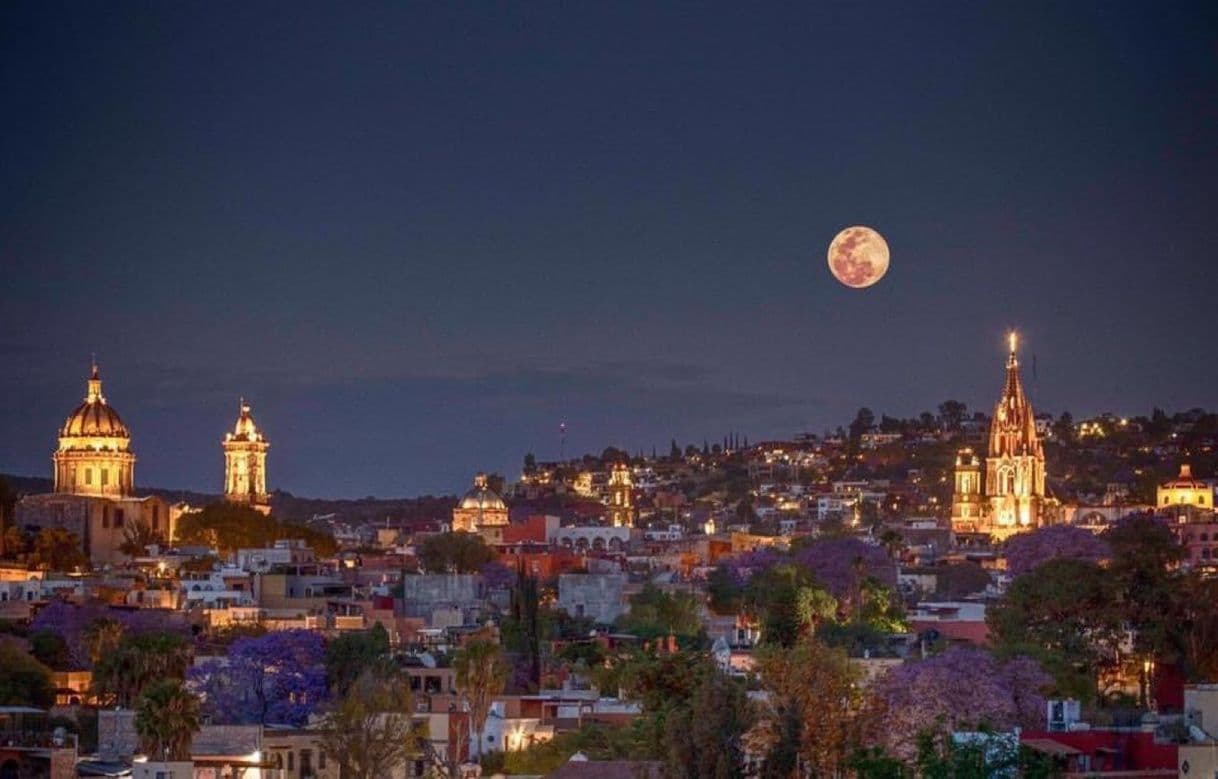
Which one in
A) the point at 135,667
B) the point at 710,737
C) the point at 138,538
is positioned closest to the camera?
the point at 710,737

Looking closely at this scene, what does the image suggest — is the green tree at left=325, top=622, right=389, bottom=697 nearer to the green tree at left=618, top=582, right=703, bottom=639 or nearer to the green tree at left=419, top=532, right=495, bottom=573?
the green tree at left=618, top=582, right=703, bottom=639

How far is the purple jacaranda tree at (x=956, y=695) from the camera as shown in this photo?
5331 cm

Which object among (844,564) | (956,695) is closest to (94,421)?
(844,564)

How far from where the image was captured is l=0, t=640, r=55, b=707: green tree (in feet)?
218

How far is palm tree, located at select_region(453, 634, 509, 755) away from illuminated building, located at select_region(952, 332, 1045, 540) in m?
109

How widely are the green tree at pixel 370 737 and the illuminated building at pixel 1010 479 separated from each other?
120698 mm

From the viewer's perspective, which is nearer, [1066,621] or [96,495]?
[1066,621]

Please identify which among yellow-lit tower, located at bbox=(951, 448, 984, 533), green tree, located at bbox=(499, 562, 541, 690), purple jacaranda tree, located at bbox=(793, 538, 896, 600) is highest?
yellow-lit tower, located at bbox=(951, 448, 984, 533)

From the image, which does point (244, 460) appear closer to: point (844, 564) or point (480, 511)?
point (480, 511)

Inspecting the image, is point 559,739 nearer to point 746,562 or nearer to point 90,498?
point 746,562

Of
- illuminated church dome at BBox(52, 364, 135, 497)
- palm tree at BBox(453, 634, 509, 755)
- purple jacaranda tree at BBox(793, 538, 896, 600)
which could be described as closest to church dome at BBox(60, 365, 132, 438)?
illuminated church dome at BBox(52, 364, 135, 497)

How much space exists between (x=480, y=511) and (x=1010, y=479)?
29166mm

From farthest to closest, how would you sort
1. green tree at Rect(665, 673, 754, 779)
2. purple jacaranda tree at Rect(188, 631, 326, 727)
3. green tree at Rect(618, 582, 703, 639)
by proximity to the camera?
green tree at Rect(618, 582, 703, 639) → purple jacaranda tree at Rect(188, 631, 326, 727) → green tree at Rect(665, 673, 754, 779)

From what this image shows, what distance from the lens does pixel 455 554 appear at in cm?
12619
